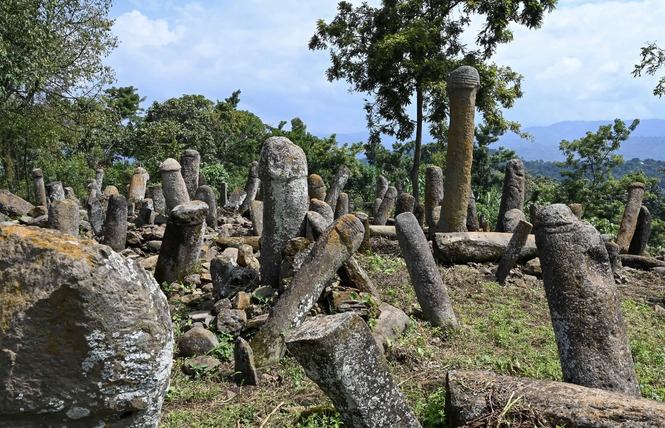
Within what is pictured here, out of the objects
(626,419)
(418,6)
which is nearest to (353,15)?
(418,6)

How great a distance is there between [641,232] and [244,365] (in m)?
11.6

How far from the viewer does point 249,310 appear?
267 inches

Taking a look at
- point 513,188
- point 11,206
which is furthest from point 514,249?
point 11,206

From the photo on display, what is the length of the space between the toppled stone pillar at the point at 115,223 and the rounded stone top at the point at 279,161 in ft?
14.1

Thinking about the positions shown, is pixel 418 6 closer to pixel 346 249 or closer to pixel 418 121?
pixel 418 121

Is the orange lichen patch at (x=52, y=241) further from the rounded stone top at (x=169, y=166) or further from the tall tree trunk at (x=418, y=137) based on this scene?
the tall tree trunk at (x=418, y=137)

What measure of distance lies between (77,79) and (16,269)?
22.6m

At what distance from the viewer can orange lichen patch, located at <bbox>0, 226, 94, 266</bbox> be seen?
6.75ft

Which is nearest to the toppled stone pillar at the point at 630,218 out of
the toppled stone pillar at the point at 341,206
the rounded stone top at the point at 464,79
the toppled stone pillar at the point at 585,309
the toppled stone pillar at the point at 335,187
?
the rounded stone top at the point at 464,79

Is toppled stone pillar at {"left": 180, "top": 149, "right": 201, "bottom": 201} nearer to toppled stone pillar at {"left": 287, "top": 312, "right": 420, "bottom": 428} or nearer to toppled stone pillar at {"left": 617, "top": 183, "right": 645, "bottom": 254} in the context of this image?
toppled stone pillar at {"left": 617, "top": 183, "right": 645, "bottom": 254}

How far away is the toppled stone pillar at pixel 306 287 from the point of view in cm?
574

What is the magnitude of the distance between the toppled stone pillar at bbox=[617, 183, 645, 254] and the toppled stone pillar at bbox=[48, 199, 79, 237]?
12765mm

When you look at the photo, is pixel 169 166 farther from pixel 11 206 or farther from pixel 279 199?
pixel 279 199

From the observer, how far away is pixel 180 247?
27.1 ft
